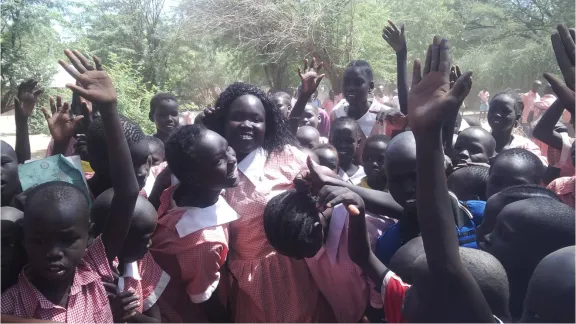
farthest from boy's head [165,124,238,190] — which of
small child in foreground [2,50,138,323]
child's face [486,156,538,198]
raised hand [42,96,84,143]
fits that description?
child's face [486,156,538,198]

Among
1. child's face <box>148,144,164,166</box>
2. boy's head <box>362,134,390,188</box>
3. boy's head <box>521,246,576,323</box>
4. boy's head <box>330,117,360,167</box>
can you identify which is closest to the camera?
boy's head <box>521,246,576,323</box>

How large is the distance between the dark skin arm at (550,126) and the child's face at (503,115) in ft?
1.69

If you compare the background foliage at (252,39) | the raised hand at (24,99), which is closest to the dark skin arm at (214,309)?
the raised hand at (24,99)

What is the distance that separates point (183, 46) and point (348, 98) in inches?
821

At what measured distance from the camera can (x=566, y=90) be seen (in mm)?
1521

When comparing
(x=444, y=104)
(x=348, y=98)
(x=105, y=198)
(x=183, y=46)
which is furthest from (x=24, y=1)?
(x=444, y=104)

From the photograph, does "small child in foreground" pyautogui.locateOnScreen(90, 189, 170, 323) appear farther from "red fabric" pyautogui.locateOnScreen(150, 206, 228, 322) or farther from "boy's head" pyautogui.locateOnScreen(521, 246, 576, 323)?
"boy's head" pyautogui.locateOnScreen(521, 246, 576, 323)

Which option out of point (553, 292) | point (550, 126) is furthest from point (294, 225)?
point (550, 126)

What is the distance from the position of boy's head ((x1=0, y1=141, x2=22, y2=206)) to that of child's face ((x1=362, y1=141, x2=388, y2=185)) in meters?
1.83

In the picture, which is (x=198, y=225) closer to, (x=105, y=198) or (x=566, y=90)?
(x=105, y=198)

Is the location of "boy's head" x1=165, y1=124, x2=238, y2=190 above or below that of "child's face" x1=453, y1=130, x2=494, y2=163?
above

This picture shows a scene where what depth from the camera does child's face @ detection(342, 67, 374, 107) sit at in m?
4.27

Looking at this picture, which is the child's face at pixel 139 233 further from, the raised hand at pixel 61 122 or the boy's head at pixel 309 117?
the boy's head at pixel 309 117

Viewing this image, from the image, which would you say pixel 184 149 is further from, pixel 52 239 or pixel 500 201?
pixel 500 201
